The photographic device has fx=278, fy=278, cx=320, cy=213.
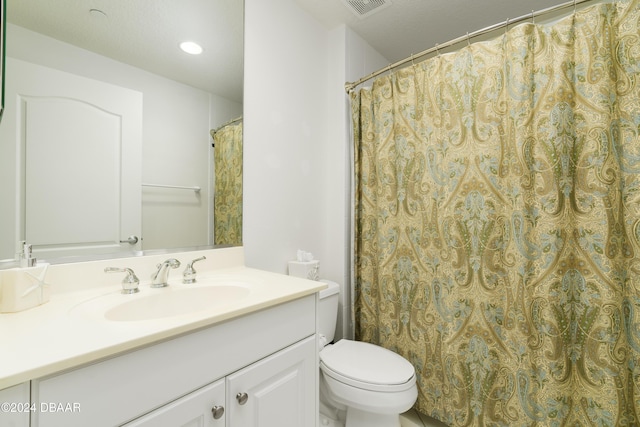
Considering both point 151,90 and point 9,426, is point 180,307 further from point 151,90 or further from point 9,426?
point 151,90

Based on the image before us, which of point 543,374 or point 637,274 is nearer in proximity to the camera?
point 637,274

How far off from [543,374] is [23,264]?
184 cm

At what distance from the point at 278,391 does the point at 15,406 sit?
0.61 meters

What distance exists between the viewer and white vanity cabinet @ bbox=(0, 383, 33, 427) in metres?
0.45

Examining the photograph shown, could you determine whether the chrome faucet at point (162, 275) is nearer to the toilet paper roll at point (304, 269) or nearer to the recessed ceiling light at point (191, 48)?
the toilet paper roll at point (304, 269)

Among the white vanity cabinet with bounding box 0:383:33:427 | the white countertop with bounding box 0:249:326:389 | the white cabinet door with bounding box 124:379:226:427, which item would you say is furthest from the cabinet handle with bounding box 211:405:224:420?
the white vanity cabinet with bounding box 0:383:33:427

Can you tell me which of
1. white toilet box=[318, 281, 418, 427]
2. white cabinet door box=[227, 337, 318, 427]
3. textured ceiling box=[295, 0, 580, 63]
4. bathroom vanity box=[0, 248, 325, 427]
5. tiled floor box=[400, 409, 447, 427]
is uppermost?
textured ceiling box=[295, 0, 580, 63]

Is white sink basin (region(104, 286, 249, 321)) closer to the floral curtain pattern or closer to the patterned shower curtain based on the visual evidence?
the floral curtain pattern

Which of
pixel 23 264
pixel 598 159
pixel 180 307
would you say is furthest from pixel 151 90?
pixel 598 159

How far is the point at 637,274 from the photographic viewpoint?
38.2 inches

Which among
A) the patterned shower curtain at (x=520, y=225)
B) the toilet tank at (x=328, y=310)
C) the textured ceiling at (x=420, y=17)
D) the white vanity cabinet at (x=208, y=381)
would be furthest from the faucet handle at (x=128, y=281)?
the textured ceiling at (x=420, y=17)

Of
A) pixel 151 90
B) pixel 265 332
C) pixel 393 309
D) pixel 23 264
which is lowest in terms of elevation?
pixel 393 309

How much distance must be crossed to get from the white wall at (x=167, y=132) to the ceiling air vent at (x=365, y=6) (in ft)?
3.03

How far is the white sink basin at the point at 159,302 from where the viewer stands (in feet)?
2.61
